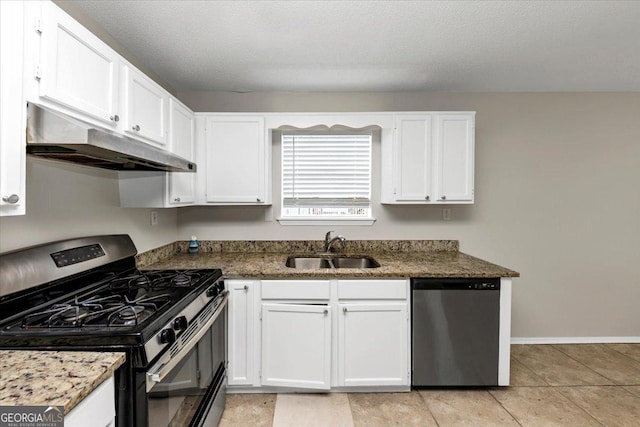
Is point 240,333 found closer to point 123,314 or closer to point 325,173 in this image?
point 123,314

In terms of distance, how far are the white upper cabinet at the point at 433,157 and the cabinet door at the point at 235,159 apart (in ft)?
3.68

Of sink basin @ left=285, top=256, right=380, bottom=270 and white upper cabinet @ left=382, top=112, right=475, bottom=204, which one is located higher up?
white upper cabinet @ left=382, top=112, right=475, bottom=204

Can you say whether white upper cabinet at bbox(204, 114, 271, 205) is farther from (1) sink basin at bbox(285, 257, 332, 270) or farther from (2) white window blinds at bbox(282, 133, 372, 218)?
(1) sink basin at bbox(285, 257, 332, 270)

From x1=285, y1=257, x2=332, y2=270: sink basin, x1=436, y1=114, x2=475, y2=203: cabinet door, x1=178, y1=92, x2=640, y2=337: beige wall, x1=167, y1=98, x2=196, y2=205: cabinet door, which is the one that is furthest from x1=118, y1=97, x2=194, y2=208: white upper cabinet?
x1=436, y1=114, x2=475, y2=203: cabinet door

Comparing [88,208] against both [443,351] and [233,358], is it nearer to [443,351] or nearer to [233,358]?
[233,358]

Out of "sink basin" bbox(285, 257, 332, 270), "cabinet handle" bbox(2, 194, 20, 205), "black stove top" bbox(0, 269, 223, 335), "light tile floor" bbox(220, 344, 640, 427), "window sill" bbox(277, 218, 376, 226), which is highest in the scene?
"cabinet handle" bbox(2, 194, 20, 205)

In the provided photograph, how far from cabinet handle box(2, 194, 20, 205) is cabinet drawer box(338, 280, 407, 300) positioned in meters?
1.71

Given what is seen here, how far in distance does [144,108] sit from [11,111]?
0.89 meters

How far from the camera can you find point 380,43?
2.15 metres

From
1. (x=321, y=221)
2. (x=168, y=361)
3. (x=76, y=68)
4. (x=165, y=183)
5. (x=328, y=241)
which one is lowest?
(x=168, y=361)

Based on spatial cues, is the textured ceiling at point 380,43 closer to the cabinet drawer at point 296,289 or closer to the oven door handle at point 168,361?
the cabinet drawer at point 296,289

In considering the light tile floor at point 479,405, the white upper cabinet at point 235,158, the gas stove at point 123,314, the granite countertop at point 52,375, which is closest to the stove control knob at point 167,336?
the gas stove at point 123,314

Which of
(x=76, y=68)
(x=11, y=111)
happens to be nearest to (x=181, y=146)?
(x=76, y=68)

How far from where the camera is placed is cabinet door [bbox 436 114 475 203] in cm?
271
